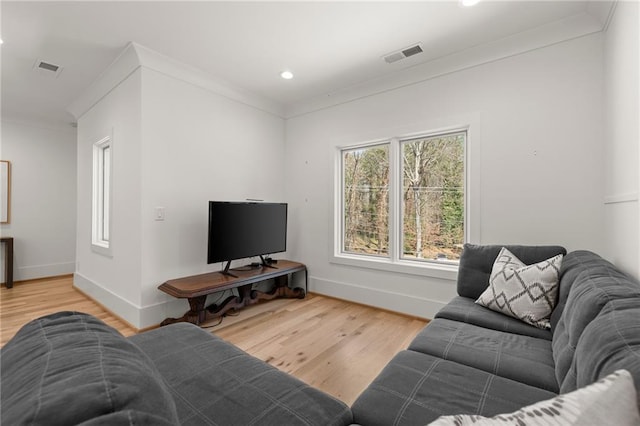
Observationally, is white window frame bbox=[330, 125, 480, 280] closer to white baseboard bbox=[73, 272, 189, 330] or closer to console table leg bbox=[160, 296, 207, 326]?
console table leg bbox=[160, 296, 207, 326]

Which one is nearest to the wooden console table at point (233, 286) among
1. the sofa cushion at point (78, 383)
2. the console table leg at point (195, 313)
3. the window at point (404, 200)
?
the console table leg at point (195, 313)

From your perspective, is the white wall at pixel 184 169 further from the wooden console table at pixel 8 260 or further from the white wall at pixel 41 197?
the white wall at pixel 41 197

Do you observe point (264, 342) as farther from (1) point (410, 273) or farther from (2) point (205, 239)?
(1) point (410, 273)

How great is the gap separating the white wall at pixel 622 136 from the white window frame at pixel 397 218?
0.92 metres

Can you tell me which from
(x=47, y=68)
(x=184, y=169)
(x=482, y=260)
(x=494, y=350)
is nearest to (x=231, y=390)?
(x=494, y=350)

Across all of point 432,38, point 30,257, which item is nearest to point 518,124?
point 432,38

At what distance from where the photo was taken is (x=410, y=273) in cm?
317

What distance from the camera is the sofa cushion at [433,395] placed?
0.99 meters

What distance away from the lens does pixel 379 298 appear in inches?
133

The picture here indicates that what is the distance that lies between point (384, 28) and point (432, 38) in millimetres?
482

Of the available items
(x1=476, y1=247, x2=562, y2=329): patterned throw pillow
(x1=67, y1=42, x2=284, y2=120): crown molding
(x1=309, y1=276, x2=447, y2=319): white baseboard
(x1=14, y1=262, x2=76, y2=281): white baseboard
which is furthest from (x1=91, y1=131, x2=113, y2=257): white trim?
(x1=476, y1=247, x2=562, y2=329): patterned throw pillow

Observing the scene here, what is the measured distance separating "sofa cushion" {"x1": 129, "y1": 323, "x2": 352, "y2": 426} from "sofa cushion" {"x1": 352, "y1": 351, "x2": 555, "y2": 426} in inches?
5.2

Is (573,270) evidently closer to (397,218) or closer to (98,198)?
(397,218)

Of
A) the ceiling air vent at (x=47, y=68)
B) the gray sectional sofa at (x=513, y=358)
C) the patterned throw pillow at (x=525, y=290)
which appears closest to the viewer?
the gray sectional sofa at (x=513, y=358)
